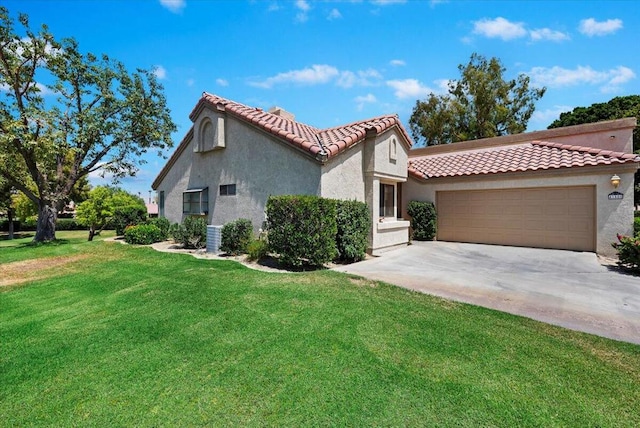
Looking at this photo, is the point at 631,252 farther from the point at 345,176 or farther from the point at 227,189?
the point at 227,189

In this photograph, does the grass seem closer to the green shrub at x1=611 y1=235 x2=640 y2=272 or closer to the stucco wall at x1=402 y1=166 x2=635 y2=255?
the green shrub at x1=611 y1=235 x2=640 y2=272

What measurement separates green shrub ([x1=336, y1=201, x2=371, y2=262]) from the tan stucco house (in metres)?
1.10

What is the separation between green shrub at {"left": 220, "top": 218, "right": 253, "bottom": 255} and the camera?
11453 mm

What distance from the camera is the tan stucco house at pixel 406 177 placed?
11.4m

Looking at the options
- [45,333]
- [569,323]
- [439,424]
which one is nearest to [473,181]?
[569,323]

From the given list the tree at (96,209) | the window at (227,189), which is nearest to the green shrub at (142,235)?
the window at (227,189)

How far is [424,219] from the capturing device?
49.8 ft

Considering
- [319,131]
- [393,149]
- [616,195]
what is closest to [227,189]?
[319,131]

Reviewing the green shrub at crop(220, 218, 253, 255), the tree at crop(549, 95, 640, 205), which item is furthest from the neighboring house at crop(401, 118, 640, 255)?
the tree at crop(549, 95, 640, 205)

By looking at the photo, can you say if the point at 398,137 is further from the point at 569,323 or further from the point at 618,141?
the point at 618,141

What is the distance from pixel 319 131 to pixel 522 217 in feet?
33.6

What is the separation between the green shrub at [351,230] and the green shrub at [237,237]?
146 inches

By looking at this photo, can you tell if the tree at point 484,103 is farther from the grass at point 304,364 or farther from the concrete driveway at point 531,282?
the grass at point 304,364

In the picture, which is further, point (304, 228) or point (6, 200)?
point (6, 200)
